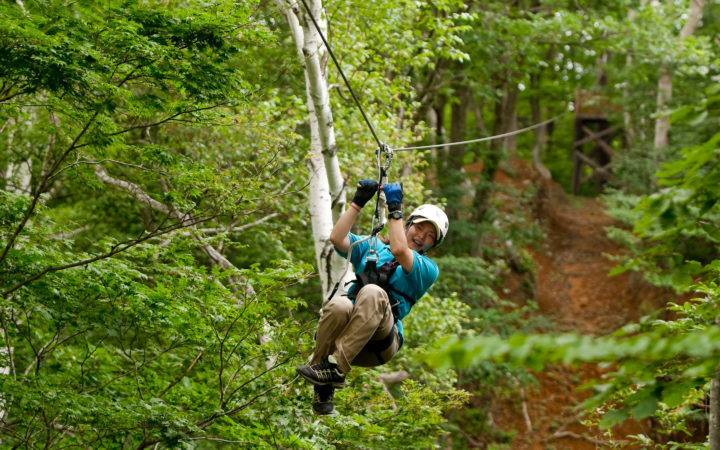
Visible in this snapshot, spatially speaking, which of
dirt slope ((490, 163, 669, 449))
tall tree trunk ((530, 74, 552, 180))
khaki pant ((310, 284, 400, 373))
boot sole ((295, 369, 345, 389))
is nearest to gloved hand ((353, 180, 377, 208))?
khaki pant ((310, 284, 400, 373))

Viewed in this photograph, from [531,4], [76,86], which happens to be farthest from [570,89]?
[76,86]

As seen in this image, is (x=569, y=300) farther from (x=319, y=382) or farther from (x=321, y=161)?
(x=319, y=382)

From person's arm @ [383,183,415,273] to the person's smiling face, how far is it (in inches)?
12.3

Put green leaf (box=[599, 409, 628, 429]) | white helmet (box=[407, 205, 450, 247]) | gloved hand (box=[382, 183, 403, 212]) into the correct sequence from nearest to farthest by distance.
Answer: green leaf (box=[599, 409, 628, 429]) < gloved hand (box=[382, 183, 403, 212]) < white helmet (box=[407, 205, 450, 247])

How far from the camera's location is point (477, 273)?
13523 mm

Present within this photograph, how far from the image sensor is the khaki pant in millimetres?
4172

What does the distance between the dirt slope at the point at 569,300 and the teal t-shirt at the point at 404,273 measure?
26.9ft

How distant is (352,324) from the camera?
13.8 feet

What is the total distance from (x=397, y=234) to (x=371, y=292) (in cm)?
39

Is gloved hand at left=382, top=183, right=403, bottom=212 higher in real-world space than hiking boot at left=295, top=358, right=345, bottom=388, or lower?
higher

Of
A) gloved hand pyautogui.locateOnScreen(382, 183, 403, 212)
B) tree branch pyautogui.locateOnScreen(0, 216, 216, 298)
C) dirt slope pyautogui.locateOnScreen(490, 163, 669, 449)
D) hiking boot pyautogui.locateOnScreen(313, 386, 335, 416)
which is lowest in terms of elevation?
dirt slope pyautogui.locateOnScreen(490, 163, 669, 449)

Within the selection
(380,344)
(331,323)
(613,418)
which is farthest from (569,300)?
(613,418)

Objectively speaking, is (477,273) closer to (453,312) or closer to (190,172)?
(453,312)

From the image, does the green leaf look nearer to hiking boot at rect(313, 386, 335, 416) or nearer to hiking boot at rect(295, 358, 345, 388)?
hiking boot at rect(295, 358, 345, 388)
